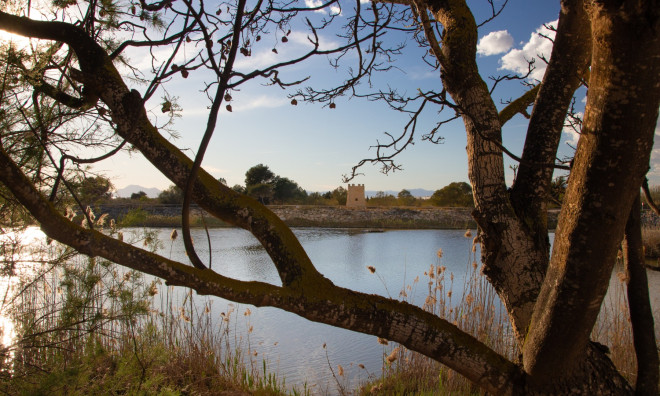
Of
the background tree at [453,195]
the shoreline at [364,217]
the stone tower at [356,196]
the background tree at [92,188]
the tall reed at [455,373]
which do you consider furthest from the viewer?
the stone tower at [356,196]

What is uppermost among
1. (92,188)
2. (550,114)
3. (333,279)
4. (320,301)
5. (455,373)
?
(550,114)

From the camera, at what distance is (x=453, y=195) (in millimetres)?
15648

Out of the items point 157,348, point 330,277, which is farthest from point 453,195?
point 157,348

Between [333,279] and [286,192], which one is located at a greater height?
[286,192]

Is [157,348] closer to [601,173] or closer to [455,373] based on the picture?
[455,373]

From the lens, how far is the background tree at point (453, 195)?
1552 cm

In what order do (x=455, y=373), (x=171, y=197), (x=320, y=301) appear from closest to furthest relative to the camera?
(x=320, y=301)
(x=455, y=373)
(x=171, y=197)

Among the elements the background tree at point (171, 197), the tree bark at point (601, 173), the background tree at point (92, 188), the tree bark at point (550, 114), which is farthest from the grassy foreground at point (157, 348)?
the background tree at point (171, 197)

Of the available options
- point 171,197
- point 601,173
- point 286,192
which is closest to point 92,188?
point 601,173

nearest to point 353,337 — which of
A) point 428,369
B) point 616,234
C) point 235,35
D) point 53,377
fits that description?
point 428,369

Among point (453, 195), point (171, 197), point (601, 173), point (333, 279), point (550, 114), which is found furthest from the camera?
point (453, 195)

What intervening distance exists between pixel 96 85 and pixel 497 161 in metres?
1.50

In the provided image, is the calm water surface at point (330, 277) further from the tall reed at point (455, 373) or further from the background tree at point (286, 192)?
the background tree at point (286, 192)

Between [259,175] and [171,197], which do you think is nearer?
[171,197]
